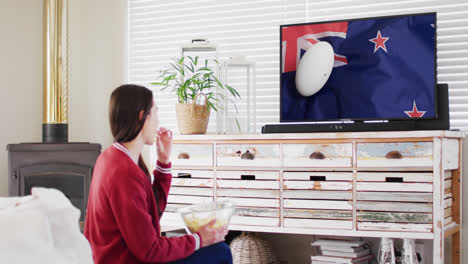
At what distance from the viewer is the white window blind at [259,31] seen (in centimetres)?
276

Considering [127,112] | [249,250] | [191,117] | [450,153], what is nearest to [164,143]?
[127,112]

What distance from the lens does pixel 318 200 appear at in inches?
97.1

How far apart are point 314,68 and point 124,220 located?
5.53 feet

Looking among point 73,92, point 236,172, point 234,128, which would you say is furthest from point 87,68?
point 236,172

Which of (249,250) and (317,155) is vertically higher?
(317,155)

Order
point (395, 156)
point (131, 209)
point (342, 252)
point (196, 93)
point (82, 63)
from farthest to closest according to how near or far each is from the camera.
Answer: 1. point (82, 63)
2. point (196, 93)
3. point (342, 252)
4. point (395, 156)
5. point (131, 209)

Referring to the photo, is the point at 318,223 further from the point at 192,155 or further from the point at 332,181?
the point at 192,155

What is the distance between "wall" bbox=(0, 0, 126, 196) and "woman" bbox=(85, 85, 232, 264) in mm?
1999

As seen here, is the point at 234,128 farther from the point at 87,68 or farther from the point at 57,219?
the point at 57,219

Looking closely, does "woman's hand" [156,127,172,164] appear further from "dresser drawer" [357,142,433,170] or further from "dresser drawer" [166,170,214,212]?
"dresser drawer" [357,142,433,170]

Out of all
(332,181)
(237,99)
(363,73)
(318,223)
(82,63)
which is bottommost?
(318,223)

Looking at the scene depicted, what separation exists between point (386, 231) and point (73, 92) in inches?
95.3

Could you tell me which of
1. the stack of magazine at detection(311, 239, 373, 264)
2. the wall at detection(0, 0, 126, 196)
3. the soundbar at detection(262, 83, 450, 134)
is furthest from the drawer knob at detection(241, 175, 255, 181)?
the wall at detection(0, 0, 126, 196)

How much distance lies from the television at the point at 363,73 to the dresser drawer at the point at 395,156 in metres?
0.11
